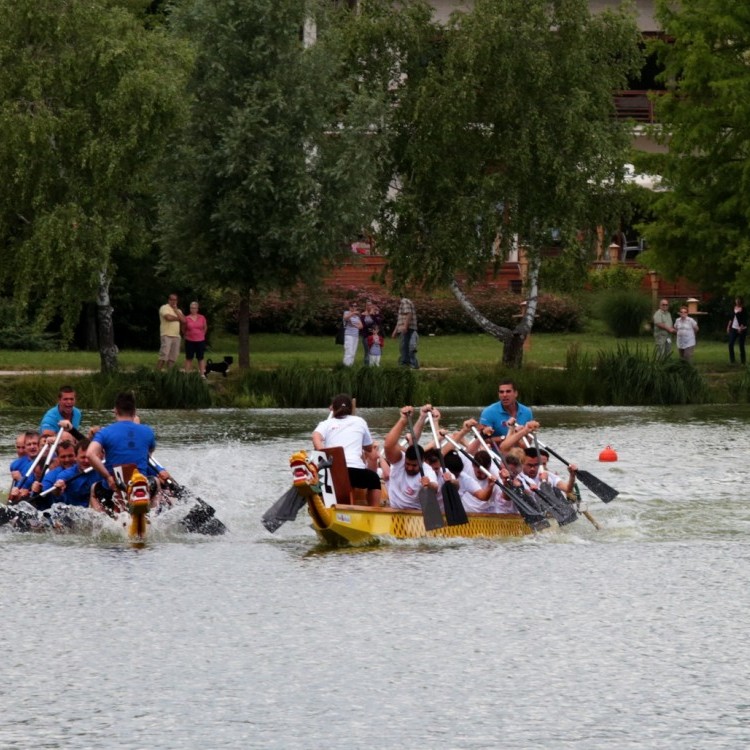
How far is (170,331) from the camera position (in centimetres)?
4303

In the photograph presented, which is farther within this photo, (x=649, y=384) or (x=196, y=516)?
(x=649, y=384)

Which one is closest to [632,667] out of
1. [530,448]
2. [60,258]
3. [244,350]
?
[530,448]

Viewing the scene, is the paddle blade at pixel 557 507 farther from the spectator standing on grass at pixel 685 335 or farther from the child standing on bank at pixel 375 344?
the spectator standing on grass at pixel 685 335

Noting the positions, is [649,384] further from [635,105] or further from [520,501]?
[635,105]

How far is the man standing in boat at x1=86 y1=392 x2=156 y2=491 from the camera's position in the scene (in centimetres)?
2189

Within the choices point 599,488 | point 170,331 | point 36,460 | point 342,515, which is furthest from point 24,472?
point 170,331

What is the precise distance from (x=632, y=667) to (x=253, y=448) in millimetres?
18682

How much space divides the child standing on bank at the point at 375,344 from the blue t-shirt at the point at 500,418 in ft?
63.5

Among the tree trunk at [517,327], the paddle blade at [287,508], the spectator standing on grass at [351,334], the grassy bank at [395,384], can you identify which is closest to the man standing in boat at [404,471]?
the paddle blade at [287,508]

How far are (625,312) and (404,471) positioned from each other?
34.0 metres

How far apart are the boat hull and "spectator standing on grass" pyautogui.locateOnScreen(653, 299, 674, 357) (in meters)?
23.9

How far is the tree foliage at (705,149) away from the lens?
46469mm

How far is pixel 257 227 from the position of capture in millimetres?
45969

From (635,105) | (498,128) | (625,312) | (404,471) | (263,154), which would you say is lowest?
(404,471)
